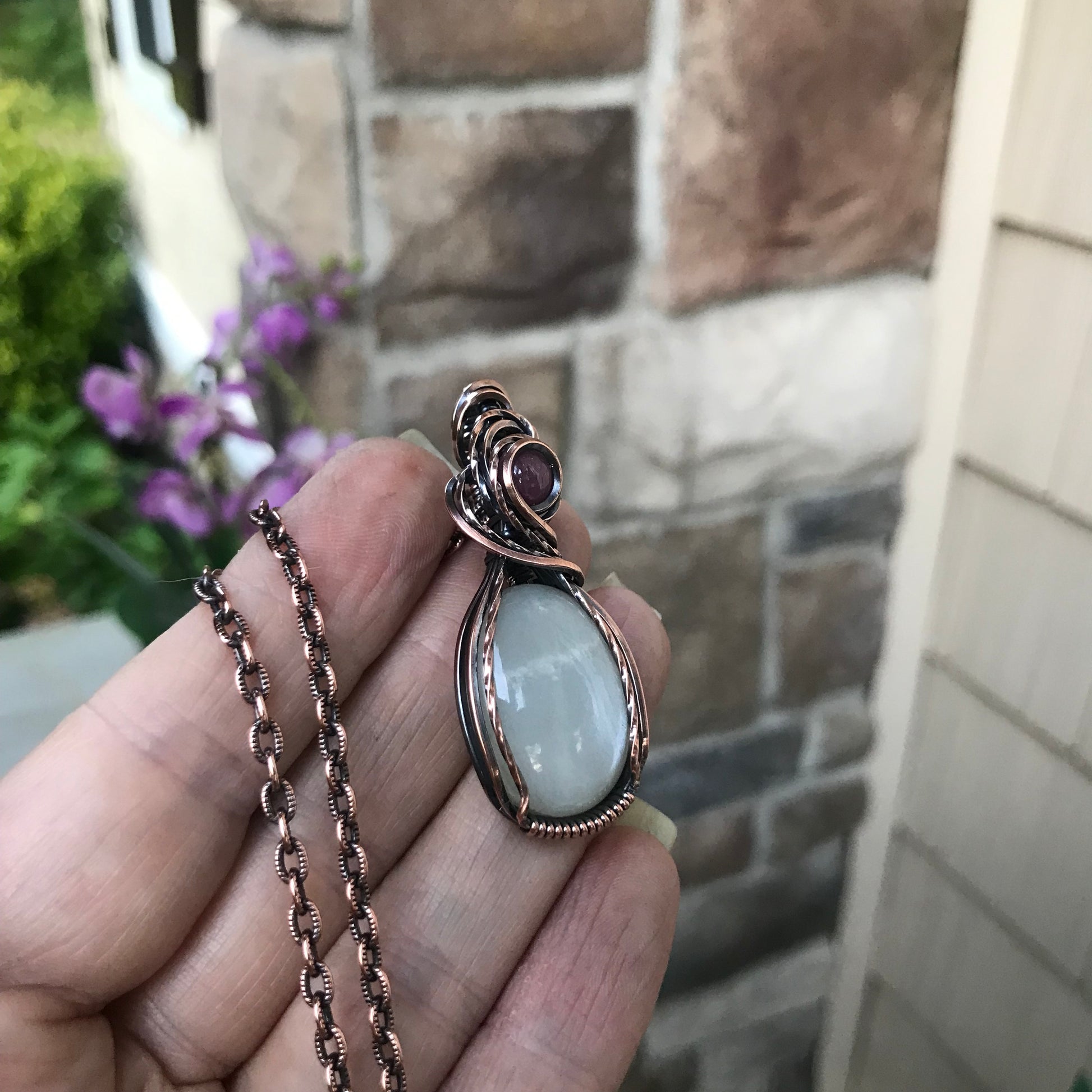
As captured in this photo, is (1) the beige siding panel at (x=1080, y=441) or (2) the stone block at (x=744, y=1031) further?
(2) the stone block at (x=744, y=1031)

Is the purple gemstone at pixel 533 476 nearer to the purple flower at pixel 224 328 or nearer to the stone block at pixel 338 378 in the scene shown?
the stone block at pixel 338 378

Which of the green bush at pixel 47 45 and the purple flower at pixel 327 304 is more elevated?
the green bush at pixel 47 45

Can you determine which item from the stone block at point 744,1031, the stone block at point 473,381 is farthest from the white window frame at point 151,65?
the stone block at point 744,1031

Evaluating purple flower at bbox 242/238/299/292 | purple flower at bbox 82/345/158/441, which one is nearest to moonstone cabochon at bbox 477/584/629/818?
purple flower at bbox 242/238/299/292

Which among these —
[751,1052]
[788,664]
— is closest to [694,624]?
[788,664]

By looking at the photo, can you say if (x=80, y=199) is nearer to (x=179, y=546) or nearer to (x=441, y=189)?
(x=179, y=546)

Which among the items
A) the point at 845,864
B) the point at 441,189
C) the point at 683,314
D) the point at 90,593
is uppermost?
the point at 441,189

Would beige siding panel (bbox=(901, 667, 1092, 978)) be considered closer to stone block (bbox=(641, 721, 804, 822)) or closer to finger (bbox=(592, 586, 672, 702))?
stone block (bbox=(641, 721, 804, 822))
